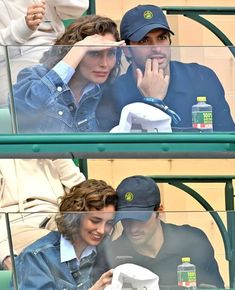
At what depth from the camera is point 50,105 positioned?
25.0ft

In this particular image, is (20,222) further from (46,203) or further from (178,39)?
(178,39)

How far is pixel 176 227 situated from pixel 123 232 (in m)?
0.20

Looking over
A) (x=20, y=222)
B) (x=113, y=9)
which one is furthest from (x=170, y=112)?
(x=113, y=9)

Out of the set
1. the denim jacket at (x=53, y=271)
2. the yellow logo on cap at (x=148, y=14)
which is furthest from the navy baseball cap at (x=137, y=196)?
the yellow logo on cap at (x=148, y=14)

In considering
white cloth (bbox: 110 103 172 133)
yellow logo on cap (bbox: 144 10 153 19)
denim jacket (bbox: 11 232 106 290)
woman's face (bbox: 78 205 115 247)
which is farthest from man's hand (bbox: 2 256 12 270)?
yellow logo on cap (bbox: 144 10 153 19)

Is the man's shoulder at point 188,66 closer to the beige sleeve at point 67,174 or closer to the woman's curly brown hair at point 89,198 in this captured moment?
the woman's curly brown hair at point 89,198

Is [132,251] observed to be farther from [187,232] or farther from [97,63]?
[97,63]

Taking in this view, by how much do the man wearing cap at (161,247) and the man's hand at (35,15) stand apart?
4.08 feet

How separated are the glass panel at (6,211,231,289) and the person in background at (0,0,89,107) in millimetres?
672

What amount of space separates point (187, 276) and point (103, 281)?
1.03 ft

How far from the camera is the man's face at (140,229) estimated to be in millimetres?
7270

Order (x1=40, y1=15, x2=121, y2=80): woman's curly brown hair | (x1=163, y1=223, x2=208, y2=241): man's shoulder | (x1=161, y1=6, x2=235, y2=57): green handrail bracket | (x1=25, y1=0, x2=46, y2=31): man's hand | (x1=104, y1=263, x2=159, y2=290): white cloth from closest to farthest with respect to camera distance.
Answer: (x1=104, y1=263, x2=159, y2=290): white cloth, (x1=163, y1=223, x2=208, y2=241): man's shoulder, (x1=40, y1=15, x2=121, y2=80): woman's curly brown hair, (x1=25, y1=0, x2=46, y2=31): man's hand, (x1=161, y1=6, x2=235, y2=57): green handrail bracket

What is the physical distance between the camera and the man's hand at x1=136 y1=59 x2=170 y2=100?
25.0 feet

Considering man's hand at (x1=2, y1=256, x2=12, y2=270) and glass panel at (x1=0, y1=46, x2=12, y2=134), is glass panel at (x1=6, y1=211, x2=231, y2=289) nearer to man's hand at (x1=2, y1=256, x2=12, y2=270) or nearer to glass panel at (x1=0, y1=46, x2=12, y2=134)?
man's hand at (x1=2, y1=256, x2=12, y2=270)
